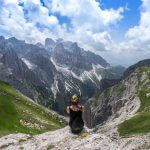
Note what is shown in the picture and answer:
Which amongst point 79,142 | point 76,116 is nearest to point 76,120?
point 76,116

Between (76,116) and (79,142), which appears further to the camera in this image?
(76,116)

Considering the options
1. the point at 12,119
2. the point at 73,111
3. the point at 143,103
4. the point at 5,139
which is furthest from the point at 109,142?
the point at 143,103

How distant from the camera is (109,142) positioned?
27.7 meters

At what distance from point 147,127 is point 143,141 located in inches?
3060

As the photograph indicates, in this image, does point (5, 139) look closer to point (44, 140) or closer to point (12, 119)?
point (44, 140)

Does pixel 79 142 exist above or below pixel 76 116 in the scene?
below

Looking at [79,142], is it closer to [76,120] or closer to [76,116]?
[76,120]

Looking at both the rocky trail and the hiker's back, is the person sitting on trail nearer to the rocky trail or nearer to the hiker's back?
the hiker's back

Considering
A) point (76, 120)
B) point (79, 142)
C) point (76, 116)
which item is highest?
point (76, 116)

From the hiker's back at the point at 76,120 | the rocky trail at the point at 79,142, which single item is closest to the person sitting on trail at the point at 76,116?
the hiker's back at the point at 76,120

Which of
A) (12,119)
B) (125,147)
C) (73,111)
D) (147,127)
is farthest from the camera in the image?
(147,127)

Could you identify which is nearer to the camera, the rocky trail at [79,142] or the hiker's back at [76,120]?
the rocky trail at [79,142]

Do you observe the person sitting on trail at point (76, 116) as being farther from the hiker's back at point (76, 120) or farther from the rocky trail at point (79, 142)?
the rocky trail at point (79, 142)

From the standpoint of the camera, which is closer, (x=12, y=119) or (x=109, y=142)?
(x=109, y=142)
